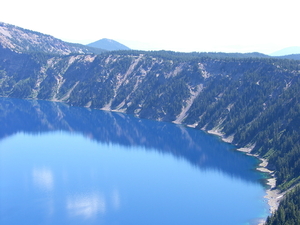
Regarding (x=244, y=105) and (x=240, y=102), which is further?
(x=240, y=102)

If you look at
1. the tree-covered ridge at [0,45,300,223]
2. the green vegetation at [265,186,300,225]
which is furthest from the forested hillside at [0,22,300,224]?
the green vegetation at [265,186,300,225]

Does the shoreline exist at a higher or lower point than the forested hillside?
lower

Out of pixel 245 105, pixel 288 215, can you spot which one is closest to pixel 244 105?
pixel 245 105

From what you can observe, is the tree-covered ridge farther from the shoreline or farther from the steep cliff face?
the shoreline

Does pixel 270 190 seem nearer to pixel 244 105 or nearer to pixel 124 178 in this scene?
pixel 124 178

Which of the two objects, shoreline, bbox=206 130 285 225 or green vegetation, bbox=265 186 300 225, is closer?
green vegetation, bbox=265 186 300 225

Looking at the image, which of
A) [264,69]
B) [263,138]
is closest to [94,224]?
[263,138]

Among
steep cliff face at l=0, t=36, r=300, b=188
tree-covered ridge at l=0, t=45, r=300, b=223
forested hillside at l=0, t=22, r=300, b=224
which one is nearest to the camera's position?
forested hillside at l=0, t=22, r=300, b=224

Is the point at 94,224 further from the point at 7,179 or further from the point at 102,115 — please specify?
the point at 102,115

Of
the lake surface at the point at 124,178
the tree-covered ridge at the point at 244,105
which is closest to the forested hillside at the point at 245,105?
the tree-covered ridge at the point at 244,105
